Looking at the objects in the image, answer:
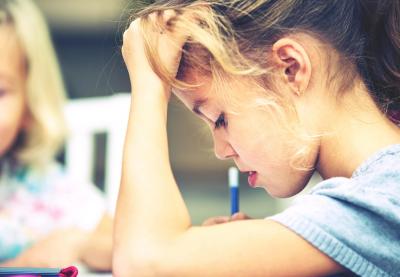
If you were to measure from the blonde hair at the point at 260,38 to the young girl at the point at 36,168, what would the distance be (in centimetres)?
→ 74

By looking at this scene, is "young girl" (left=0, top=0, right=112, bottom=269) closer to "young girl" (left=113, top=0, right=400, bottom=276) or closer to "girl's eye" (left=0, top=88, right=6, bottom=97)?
"girl's eye" (left=0, top=88, right=6, bottom=97)

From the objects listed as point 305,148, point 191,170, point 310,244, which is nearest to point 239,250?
point 310,244

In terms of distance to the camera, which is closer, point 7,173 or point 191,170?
point 7,173

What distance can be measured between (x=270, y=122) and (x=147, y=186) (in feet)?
0.54

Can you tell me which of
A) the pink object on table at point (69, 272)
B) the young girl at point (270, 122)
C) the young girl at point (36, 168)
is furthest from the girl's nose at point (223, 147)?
the young girl at point (36, 168)

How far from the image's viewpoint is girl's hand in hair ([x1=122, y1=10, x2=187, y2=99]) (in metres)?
0.69

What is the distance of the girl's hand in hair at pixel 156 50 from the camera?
0.69 m

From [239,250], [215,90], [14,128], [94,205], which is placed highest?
[215,90]

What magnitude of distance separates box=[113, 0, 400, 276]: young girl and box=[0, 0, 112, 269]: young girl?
71 centimetres

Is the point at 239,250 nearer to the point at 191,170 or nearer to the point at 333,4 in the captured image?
the point at 333,4

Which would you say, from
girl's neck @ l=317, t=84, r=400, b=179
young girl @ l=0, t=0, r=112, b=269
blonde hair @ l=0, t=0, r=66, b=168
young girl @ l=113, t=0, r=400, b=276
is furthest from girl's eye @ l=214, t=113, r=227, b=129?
blonde hair @ l=0, t=0, r=66, b=168

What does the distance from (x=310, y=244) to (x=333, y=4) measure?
0.95ft

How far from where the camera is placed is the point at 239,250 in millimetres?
583

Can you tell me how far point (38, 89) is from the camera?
148 cm
